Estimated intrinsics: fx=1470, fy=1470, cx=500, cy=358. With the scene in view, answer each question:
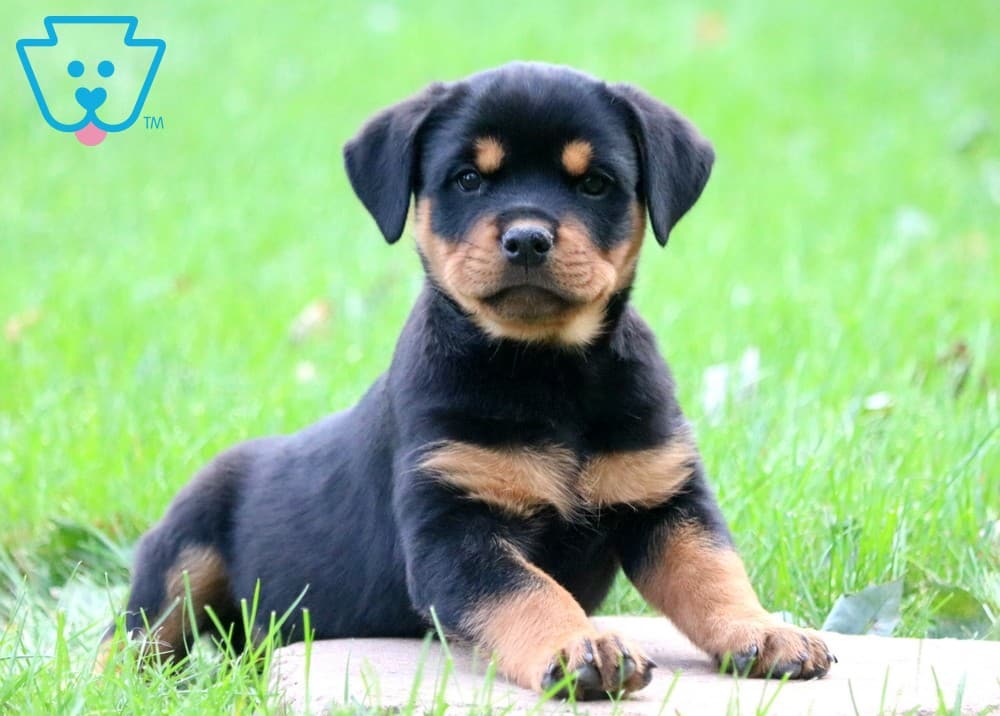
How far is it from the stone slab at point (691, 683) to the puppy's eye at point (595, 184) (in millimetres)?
1048

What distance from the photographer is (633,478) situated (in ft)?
10.7

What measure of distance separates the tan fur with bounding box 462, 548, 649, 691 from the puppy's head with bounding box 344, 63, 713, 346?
64 cm

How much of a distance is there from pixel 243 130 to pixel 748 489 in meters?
8.15

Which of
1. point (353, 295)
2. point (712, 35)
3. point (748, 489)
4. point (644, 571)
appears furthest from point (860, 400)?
point (712, 35)

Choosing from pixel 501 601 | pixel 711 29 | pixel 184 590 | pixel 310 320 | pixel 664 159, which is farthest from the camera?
pixel 711 29

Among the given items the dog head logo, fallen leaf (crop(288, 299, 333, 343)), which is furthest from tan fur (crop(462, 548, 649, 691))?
the dog head logo

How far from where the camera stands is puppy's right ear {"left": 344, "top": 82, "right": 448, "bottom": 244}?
355cm

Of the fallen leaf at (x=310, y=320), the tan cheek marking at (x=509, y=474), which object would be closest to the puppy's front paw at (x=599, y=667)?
the tan cheek marking at (x=509, y=474)

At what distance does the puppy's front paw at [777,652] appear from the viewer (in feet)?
9.36

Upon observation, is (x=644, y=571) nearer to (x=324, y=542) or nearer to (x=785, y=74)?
(x=324, y=542)

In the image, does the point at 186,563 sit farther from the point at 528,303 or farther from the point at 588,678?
the point at 588,678

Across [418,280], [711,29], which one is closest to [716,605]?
[418,280]

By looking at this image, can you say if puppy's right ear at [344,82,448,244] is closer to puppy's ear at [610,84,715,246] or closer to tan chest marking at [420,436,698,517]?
puppy's ear at [610,84,715,246]

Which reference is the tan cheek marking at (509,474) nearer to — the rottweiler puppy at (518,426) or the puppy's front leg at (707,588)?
the rottweiler puppy at (518,426)
